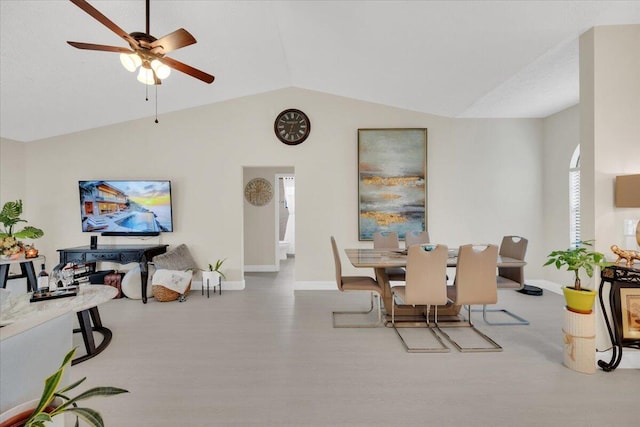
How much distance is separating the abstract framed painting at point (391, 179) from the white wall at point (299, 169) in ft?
0.45

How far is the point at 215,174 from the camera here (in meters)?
4.99

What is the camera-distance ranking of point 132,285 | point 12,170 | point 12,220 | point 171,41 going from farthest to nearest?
point 12,170 → point 132,285 → point 12,220 → point 171,41

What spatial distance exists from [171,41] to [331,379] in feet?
9.18

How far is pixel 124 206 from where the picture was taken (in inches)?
189

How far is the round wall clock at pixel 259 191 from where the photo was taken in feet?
21.9

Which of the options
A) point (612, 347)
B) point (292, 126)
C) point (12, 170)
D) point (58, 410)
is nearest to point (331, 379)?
point (58, 410)

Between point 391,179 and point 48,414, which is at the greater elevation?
point 391,179

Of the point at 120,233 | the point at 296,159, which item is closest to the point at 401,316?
the point at 296,159

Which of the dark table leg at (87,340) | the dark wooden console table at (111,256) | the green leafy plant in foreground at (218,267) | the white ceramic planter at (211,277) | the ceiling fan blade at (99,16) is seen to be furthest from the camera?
the green leafy plant in foreground at (218,267)

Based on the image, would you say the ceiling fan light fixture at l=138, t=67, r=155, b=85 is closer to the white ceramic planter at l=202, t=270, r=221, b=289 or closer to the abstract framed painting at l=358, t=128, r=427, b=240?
the white ceramic planter at l=202, t=270, r=221, b=289

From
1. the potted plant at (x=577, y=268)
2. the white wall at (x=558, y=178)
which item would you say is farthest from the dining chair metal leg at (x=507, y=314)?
the white wall at (x=558, y=178)

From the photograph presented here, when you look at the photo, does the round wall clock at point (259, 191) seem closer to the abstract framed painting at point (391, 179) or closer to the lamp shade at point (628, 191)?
the abstract framed painting at point (391, 179)

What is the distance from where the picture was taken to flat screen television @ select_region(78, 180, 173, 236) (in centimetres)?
479

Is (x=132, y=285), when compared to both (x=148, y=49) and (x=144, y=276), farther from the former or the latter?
(x=148, y=49)
